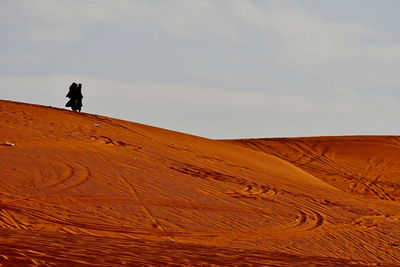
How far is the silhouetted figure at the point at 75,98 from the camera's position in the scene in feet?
86.5

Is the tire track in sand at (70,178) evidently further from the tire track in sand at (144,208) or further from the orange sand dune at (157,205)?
Answer: the tire track in sand at (144,208)

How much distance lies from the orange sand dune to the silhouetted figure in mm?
1417

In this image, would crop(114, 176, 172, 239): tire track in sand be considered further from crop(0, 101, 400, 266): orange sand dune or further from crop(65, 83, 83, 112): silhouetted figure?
crop(65, 83, 83, 112): silhouetted figure

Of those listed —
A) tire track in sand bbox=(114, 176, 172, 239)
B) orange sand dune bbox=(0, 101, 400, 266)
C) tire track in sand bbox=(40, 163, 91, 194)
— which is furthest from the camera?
tire track in sand bbox=(40, 163, 91, 194)

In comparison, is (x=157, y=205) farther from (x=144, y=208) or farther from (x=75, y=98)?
(x=75, y=98)

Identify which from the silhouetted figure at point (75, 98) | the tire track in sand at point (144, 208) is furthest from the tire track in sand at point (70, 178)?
the silhouetted figure at point (75, 98)

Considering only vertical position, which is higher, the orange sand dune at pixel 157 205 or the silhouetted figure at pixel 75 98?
the silhouetted figure at pixel 75 98

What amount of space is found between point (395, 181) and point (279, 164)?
18.8 feet

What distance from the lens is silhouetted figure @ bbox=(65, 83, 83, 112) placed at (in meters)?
26.4

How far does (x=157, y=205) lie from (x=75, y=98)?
503 inches

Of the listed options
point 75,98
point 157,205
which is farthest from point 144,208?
point 75,98

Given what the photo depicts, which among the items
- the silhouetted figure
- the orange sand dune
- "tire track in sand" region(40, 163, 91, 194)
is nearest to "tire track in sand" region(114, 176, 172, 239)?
the orange sand dune

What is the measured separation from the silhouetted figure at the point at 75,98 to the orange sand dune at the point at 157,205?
142cm

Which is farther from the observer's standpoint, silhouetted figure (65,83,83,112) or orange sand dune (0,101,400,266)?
silhouetted figure (65,83,83,112)
